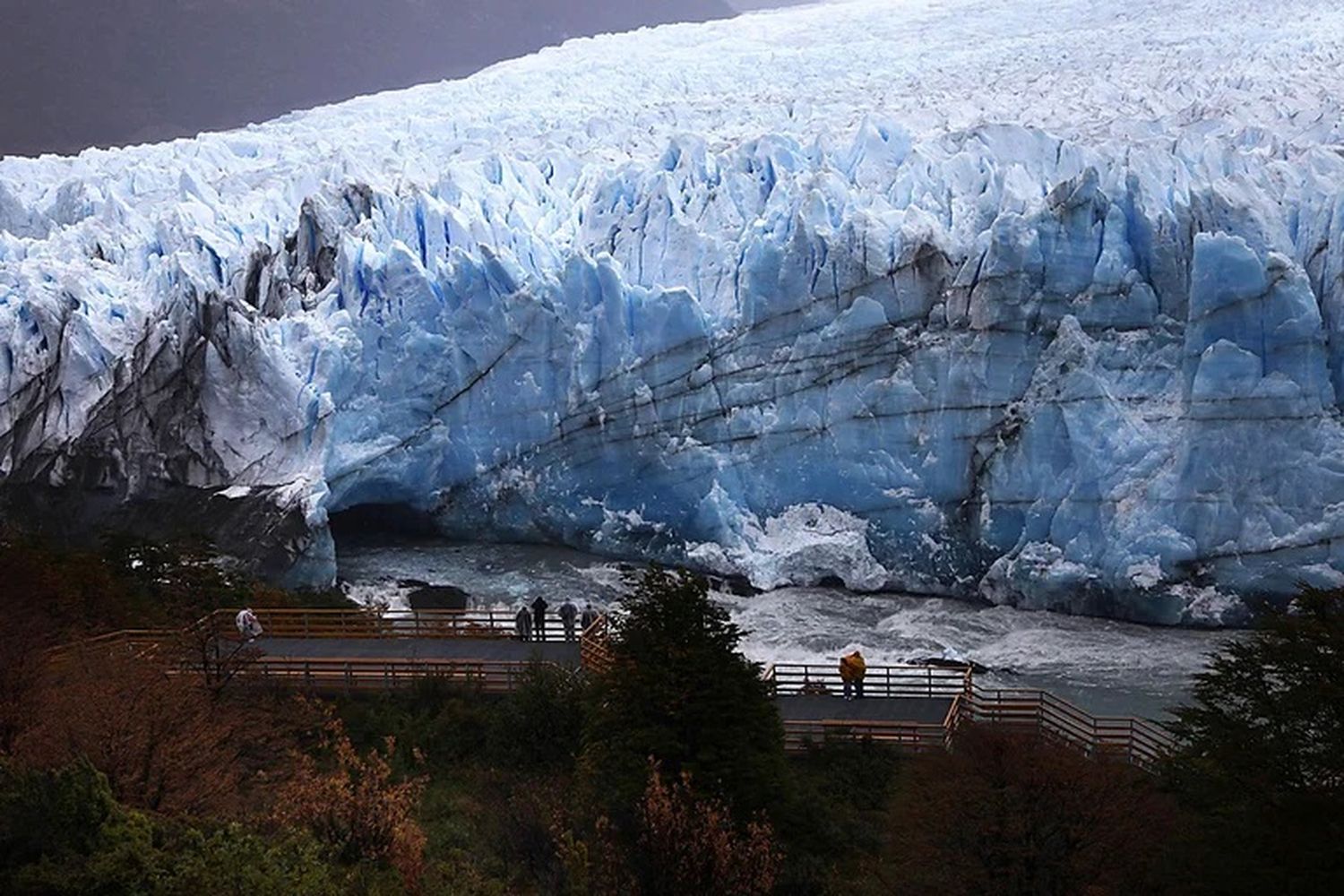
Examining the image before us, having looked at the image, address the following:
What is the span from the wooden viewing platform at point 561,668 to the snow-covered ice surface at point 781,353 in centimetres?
374

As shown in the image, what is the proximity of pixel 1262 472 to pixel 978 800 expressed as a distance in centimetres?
1057

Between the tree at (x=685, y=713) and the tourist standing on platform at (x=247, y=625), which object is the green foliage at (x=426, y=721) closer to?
the tourist standing on platform at (x=247, y=625)

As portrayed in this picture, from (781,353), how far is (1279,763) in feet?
41.6

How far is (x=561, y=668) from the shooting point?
12211mm

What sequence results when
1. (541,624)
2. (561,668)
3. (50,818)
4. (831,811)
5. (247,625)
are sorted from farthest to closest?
(541,624)
(247,625)
(561,668)
(831,811)
(50,818)

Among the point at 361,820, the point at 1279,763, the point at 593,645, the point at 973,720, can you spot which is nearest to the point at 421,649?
the point at 593,645

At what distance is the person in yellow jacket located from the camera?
12.7 metres

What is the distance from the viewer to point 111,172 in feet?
85.8

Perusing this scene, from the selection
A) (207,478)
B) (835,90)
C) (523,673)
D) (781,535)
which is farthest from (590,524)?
(835,90)

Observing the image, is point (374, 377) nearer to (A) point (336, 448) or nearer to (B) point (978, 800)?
(A) point (336, 448)

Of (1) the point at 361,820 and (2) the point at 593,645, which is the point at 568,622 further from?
(1) the point at 361,820

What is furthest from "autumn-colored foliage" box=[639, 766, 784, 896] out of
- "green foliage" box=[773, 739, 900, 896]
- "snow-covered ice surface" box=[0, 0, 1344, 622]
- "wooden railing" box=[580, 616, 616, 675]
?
"snow-covered ice surface" box=[0, 0, 1344, 622]

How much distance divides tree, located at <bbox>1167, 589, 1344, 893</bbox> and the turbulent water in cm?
687

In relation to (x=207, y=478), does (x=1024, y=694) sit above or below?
below
